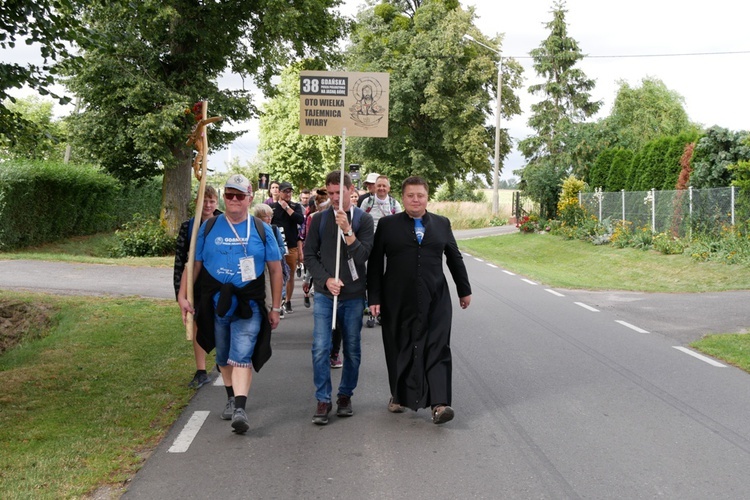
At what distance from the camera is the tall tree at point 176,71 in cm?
2311

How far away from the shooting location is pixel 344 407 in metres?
6.79

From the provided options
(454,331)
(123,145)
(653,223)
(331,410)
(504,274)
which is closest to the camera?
(331,410)

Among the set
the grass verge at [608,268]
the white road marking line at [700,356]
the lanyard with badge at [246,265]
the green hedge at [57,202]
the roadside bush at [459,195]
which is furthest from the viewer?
the roadside bush at [459,195]

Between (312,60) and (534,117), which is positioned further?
(534,117)

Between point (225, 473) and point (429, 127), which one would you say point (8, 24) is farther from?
point (429, 127)

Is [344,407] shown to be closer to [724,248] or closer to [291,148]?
[724,248]

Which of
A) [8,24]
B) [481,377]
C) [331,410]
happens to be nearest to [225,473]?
[331,410]

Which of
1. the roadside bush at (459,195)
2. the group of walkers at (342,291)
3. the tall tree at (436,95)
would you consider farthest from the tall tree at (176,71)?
the roadside bush at (459,195)

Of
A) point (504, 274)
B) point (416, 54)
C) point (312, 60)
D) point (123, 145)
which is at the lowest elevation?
point (504, 274)

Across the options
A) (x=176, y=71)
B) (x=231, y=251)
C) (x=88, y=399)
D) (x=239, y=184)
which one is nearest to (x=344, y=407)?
(x=231, y=251)

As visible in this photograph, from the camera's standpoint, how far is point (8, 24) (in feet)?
28.7

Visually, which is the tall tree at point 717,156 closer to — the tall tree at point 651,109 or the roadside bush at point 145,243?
the roadside bush at point 145,243

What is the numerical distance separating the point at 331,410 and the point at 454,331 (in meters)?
4.76

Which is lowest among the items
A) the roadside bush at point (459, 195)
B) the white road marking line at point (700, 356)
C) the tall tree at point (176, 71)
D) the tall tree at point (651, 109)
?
the white road marking line at point (700, 356)
